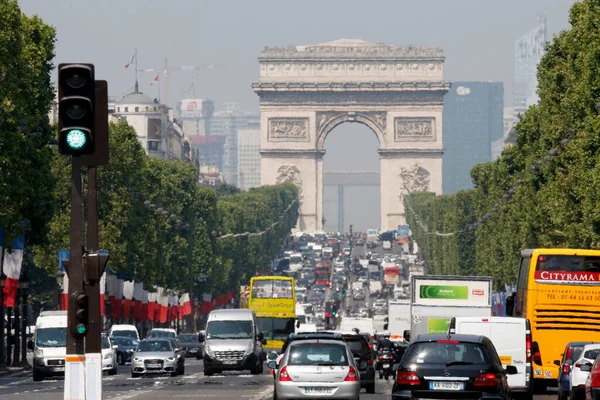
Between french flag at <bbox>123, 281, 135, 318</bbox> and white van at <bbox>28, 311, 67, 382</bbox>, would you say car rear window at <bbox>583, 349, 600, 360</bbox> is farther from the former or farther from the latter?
french flag at <bbox>123, 281, 135, 318</bbox>

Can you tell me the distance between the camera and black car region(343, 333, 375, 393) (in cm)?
4960

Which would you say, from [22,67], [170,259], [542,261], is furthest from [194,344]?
[542,261]

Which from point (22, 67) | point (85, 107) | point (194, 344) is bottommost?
point (194, 344)

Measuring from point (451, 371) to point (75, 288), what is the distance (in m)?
8.54

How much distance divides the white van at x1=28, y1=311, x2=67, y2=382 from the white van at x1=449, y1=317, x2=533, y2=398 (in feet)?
72.1

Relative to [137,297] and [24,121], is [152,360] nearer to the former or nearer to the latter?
[24,121]

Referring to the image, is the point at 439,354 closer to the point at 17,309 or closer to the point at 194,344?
the point at 17,309

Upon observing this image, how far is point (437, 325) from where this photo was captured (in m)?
63.1

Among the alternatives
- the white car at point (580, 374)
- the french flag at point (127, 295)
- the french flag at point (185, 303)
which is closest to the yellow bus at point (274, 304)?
the french flag at point (127, 295)

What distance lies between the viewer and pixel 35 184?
68.6 metres

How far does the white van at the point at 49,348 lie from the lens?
61.0m

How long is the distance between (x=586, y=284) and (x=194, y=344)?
52105mm

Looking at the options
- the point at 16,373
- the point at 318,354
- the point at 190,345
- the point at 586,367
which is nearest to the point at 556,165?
A: the point at 16,373

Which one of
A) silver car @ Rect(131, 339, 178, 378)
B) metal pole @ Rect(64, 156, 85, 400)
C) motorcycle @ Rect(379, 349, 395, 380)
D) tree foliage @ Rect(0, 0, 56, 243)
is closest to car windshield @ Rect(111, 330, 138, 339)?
tree foliage @ Rect(0, 0, 56, 243)
